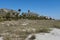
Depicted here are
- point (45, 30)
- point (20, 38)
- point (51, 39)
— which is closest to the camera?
point (51, 39)

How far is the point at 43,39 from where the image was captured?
12922mm

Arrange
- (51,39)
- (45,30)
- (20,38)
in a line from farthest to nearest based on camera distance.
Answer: (45,30) < (20,38) < (51,39)

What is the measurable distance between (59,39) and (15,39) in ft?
10.9

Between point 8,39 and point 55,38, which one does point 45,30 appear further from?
point 8,39

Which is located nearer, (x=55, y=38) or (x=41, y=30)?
A: (x=55, y=38)

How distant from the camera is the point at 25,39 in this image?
13.6m

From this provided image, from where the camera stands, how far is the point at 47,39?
12891 millimetres

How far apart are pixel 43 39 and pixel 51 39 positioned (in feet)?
1.88

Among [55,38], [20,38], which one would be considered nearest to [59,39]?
[55,38]

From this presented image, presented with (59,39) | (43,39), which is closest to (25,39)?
(43,39)

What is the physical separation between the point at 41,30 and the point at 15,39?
11.9ft

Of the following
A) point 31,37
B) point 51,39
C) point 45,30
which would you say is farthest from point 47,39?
point 45,30

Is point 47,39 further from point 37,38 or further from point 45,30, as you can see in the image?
point 45,30

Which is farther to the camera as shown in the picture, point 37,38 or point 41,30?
point 41,30
